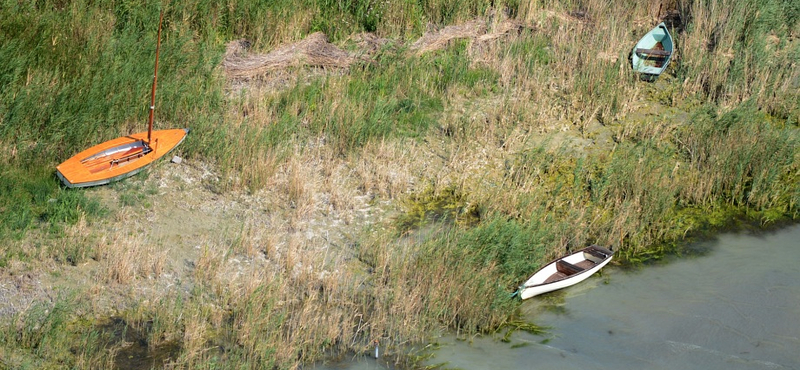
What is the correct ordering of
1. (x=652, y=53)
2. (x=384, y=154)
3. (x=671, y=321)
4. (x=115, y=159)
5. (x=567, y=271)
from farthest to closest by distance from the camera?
(x=652, y=53), (x=384, y=154), (x=115, y=159), (x=567, y=271), (x=671, y=321)

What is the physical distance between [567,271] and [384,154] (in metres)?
3.25

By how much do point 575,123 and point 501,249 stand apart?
15.1 feet

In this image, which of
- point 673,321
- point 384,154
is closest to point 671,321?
point 673,321

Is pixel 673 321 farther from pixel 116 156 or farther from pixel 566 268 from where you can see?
pixel 116 156

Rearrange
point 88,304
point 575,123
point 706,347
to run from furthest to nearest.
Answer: point 575,123 → point 706,347 → point 88,304

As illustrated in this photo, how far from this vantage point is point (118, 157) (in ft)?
37.4

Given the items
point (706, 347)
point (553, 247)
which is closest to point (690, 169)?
point (553, 247)

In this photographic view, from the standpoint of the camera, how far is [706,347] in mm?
9859

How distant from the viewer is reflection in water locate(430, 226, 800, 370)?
375 inches

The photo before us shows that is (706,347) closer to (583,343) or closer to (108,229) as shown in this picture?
(583,343)

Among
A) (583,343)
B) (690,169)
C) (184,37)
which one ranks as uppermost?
(184,37)

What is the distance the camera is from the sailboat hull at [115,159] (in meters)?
10.9

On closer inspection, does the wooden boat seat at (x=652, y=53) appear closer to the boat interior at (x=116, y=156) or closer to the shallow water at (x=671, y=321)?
the shallow water at (x=671, y=321)

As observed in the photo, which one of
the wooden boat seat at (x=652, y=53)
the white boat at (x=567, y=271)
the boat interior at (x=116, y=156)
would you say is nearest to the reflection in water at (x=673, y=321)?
the white boat at (x=567, y=271)
